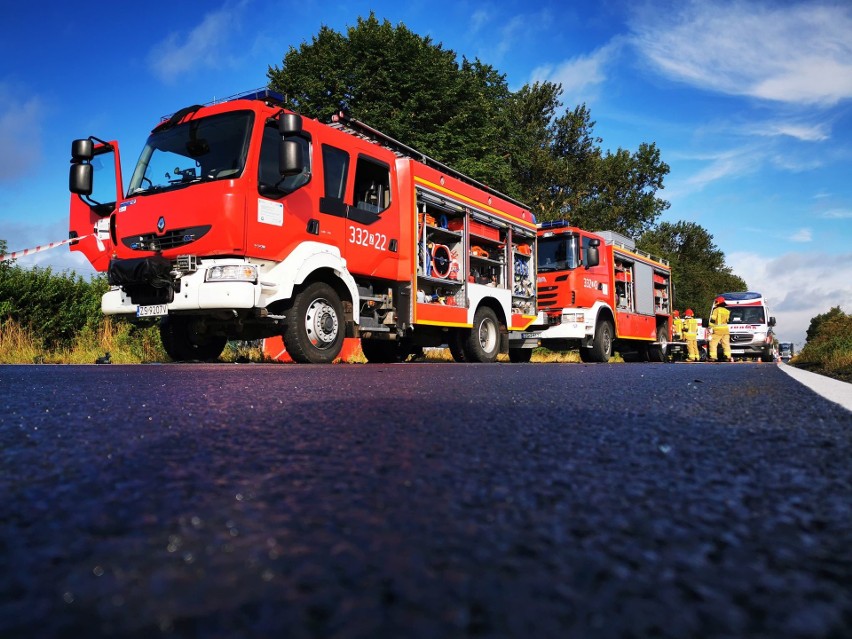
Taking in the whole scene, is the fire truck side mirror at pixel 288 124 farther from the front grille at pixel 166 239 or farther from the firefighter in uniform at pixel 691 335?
the firefighter in uniform at pixel 691 335

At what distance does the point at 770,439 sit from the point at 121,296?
755 centimetres

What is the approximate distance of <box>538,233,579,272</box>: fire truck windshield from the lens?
13.7m

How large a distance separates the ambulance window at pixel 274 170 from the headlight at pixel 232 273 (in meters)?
0.95

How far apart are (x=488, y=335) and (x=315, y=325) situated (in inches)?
166

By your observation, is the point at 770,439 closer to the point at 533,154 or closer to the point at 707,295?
the point at 533,154

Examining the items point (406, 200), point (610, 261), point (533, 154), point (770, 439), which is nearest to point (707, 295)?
point (533, 154)

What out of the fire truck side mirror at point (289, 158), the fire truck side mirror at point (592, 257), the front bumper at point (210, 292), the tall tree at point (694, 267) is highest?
the tall tree at point (694, 267)

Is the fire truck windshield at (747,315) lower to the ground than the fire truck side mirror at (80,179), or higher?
lower

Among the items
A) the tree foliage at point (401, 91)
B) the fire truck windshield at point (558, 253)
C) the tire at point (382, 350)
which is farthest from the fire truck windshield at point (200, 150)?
the tree foliage at point (401, 91)

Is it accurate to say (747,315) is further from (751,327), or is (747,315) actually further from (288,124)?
(288,124)

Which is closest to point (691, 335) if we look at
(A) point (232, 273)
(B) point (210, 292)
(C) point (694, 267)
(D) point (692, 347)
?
(D) point (692, 347)

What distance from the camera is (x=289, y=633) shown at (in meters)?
0.59

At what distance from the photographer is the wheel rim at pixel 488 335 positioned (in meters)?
11.0

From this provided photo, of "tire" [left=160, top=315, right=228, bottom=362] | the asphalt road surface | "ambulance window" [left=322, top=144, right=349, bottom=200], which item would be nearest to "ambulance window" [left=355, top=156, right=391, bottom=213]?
"ambulance window" [left=322, top=144, right=349, bottom=200]
